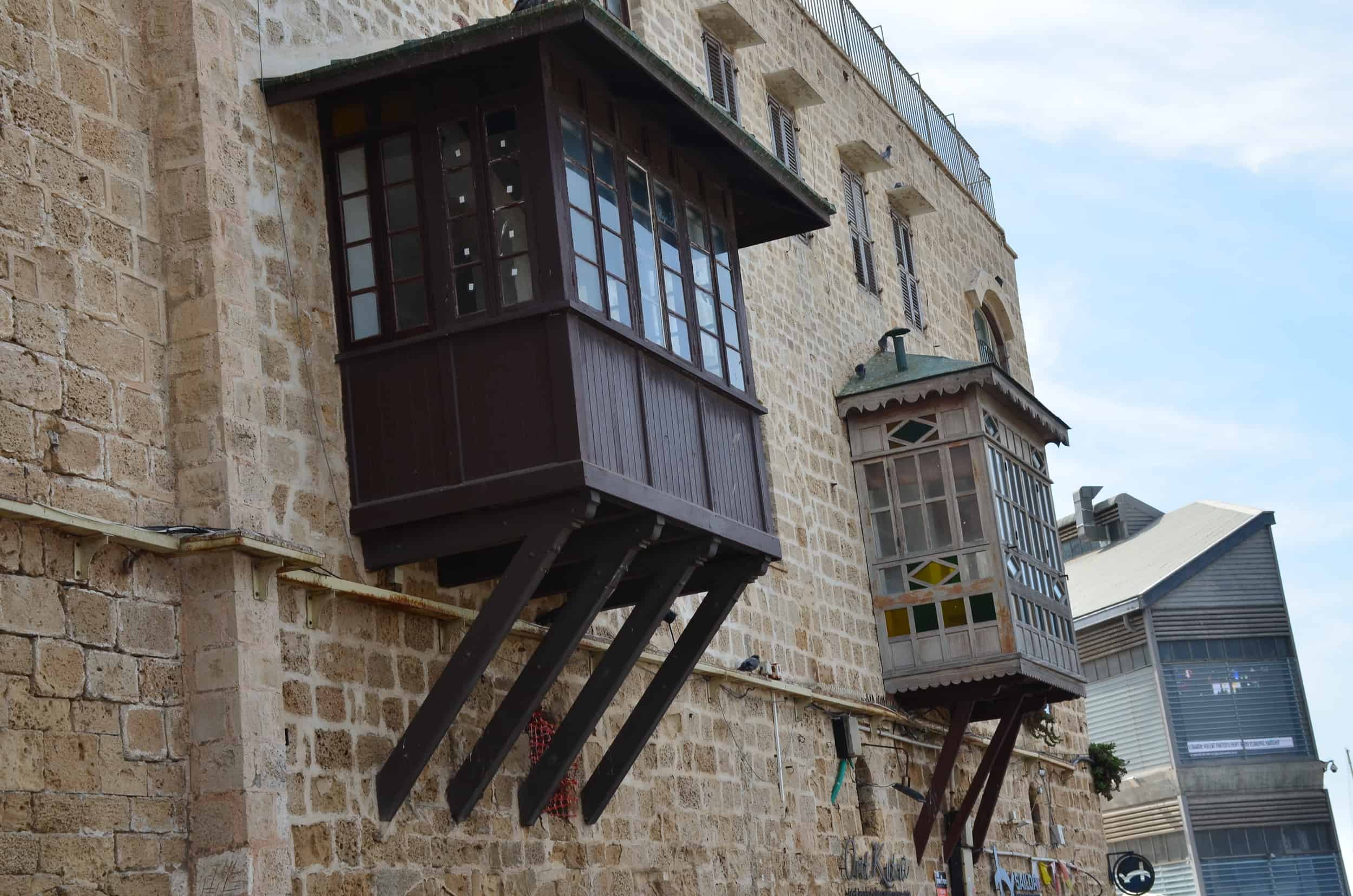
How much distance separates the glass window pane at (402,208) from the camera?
33.0ft

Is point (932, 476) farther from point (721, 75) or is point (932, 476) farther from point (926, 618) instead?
point (721, 75)

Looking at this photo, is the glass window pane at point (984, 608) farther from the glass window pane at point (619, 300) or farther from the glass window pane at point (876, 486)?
the glass window pane at point (619, 300)

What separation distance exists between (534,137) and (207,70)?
1829mm

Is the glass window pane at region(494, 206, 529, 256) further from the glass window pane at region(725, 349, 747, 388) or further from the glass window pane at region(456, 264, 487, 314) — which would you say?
the glass window pane at region(725, 349, 747, 388)

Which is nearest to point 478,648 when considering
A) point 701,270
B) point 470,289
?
point 470,289

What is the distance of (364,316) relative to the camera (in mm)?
9930

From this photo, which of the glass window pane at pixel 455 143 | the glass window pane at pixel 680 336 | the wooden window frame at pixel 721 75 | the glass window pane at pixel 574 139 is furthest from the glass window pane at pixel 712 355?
the wooden window frame at pixel 721 75

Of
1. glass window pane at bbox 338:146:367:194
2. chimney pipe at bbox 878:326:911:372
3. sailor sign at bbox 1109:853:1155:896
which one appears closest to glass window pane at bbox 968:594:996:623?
chimney pipe at bbox 878:326:911:372

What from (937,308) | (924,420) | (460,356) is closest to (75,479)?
(460,356)

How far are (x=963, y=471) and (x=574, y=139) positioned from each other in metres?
7.22

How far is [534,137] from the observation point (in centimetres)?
997

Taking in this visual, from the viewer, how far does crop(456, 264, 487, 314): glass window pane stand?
979 centimetres

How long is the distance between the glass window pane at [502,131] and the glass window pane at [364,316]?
1.06 m

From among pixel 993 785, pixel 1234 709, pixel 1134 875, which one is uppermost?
pixel 1234 709
